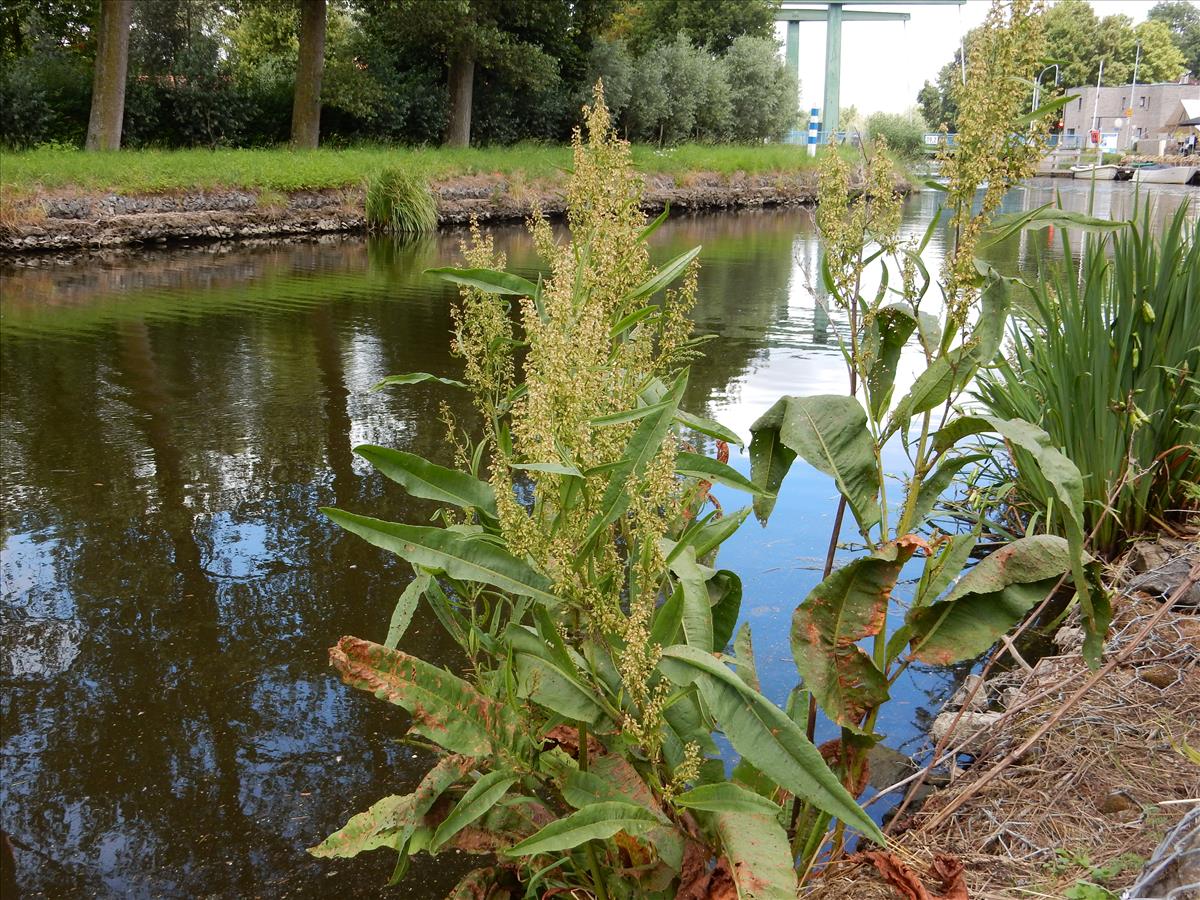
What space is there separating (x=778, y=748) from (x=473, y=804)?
1.94 feet

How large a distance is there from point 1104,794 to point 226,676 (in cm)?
287

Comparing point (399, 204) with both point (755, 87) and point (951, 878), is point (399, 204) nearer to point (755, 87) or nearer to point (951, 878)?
point (951, 878)

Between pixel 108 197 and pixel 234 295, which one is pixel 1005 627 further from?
pixel 108 197

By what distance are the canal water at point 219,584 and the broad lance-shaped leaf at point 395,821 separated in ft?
2.31

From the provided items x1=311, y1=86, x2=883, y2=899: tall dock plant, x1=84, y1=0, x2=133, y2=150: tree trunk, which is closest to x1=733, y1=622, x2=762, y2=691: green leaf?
x1=311, y1=86, x2=883, y2=899: tall dock plant

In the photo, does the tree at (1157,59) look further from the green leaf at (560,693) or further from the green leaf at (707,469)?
the green leaf at (560,693)

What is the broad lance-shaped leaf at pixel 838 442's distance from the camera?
2492mm

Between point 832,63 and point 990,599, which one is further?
point 832,63

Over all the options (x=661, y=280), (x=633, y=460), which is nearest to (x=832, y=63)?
(x=661, y=280)

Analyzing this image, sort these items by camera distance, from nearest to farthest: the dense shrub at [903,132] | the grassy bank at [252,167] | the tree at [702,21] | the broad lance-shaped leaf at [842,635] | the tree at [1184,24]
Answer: the broad lance-shaped leaf at [842,635] < the grassy bank at [252,167] < the tree at [702,21] < the dense shrub at [903,132] < the tree at [1184,24]

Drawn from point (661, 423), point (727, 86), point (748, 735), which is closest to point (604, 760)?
point (748, 735)

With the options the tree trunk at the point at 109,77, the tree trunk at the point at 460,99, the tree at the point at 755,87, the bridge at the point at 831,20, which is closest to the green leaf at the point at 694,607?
the tree trunk at the point at 109,77

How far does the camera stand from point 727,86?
37.4m

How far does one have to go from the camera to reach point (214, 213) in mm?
18484
